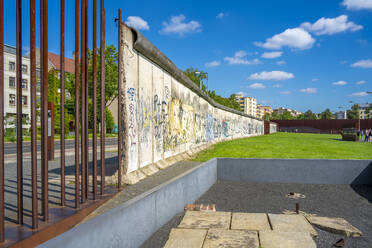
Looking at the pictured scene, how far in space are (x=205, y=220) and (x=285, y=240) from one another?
60.1 inches

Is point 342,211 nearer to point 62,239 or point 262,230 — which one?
point 262,230

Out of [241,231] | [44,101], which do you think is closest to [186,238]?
[241,231]

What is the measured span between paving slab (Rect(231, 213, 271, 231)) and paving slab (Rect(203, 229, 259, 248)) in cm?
37

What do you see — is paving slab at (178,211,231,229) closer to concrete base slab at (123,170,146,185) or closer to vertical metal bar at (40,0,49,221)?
concrete base slab at (123,170,146,185)

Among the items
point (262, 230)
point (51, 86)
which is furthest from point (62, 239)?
point (51, 86)

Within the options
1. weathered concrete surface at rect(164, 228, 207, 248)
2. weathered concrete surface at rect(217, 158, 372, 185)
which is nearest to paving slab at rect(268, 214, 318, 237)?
weathered concrete surface at rect(164, 228, 207, 248)

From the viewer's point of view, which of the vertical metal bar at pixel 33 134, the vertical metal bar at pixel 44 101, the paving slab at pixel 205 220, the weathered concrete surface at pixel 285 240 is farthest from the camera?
the paving slab at pixel 205 220

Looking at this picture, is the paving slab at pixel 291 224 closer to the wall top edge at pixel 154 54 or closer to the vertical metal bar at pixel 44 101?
the vertical metal bar at pixel 44 101

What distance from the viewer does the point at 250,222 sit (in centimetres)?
543

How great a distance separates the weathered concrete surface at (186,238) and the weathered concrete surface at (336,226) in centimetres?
229

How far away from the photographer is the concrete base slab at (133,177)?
604 cm

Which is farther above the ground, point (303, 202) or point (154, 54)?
point (154, 54)

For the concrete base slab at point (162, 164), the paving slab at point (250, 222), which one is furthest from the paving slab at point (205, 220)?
the concrete base slab at point (162, 164)

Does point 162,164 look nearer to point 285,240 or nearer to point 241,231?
point 241,231
